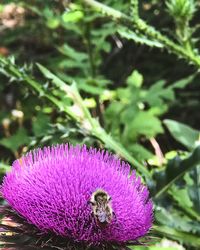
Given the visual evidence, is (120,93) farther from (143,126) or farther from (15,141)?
(15,141)

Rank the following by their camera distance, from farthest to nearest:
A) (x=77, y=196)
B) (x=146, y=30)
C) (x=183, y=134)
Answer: (x=183, y=134)
(x=146, y=30)
(x=77, y=196)

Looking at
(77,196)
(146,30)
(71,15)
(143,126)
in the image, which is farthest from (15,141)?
(77,196)

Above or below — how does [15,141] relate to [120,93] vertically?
below

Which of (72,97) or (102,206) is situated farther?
(72,97)

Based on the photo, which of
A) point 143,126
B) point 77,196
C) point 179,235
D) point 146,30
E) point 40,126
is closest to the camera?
point 77,196

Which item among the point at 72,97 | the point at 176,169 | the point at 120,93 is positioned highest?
the point at 120,93

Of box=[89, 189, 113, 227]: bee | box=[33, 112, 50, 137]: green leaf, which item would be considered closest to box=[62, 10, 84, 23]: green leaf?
box=[33, 112, 50, 137]: green leaf

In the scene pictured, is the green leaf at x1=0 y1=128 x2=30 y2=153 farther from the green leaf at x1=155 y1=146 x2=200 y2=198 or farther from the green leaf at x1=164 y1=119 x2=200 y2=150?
the green leaf at x1=155 y1=146 x2=200 y2=198

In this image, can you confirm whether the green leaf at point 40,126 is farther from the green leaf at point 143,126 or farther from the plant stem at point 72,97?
the plant stem at point 72,97
